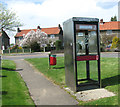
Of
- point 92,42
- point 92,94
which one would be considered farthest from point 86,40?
point 92,94

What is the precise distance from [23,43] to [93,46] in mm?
41404

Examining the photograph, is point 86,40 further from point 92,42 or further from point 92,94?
point 92,94

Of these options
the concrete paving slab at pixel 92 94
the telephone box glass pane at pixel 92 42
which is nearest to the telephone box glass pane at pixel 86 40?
the telephone box glass pane at pixel 92 42

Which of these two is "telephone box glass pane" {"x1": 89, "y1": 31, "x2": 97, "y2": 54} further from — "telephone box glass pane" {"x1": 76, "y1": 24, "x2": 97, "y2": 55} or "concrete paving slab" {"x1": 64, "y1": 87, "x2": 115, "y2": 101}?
"concrete paving slab" {"x1": 64, "y1": 87, "x2": 115, "y2": 101}

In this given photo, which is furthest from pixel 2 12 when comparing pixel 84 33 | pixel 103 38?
pixel 103 38

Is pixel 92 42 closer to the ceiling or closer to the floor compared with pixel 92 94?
closer to the ceiling

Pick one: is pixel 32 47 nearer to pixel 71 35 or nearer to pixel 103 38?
pixel 103 38

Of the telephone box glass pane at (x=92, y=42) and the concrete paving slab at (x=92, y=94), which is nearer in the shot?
the concrete paving slab at (x=92, y=94)

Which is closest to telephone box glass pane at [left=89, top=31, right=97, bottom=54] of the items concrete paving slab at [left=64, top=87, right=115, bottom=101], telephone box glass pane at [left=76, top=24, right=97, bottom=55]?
telephone box glass pane at [left=76, top=24, right=97, bottom=55]

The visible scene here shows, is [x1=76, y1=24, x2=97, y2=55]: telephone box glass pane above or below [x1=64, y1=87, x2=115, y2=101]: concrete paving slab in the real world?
above

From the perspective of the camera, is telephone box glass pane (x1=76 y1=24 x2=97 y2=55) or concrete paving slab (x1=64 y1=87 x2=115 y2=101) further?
telephone box glass pane (x1=76 y1=24 x2=97 y2=55)

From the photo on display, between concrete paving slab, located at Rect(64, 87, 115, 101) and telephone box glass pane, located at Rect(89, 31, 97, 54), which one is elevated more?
telephone box glass pane, located at Rect(89, 31, 97, 54)

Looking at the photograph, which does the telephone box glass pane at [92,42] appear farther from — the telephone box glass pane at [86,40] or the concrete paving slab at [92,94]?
the concrete paving slab at [92,94]

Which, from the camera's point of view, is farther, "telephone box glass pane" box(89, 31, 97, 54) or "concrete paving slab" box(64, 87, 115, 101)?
"telephone box glass pane" box(89, 31, 97, 54)
